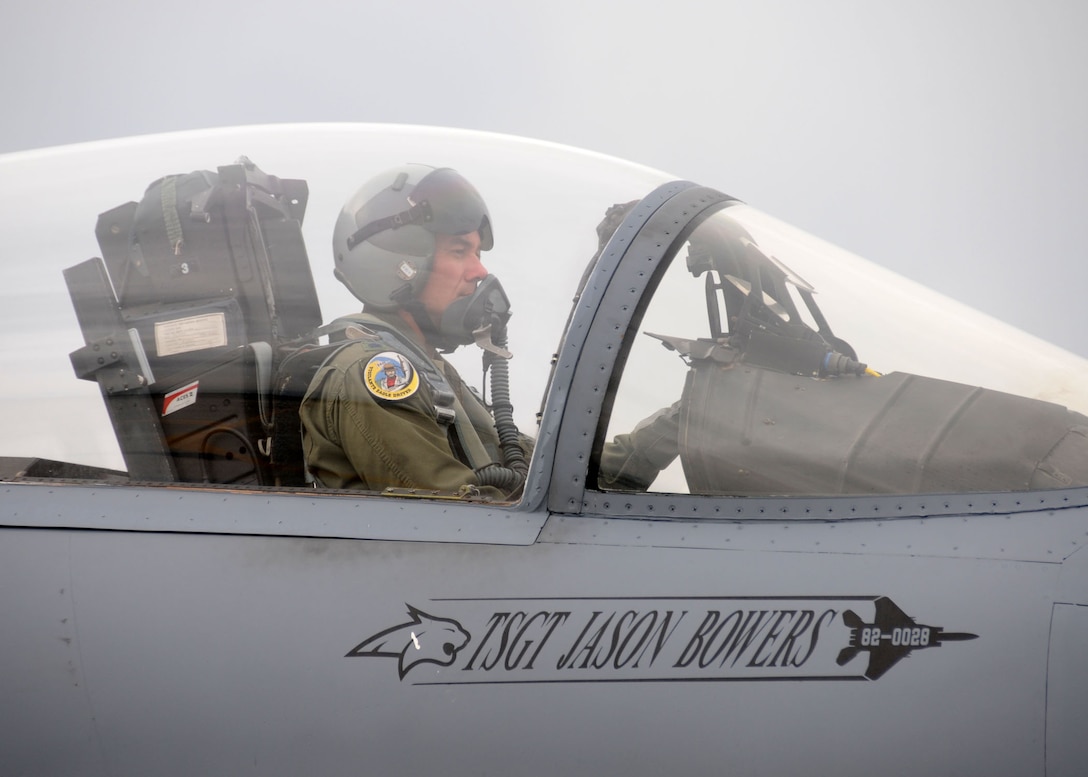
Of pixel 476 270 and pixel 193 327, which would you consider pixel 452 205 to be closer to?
pixel 476 270

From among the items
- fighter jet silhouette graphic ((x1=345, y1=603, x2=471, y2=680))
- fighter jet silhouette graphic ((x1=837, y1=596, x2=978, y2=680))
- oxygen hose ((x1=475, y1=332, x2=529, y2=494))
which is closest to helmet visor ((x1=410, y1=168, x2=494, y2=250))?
oxygen hose ((x1=475, y1=332, x2=529, y2=494))

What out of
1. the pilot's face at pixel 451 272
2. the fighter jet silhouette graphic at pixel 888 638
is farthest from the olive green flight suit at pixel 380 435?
the fighter jet silhouette graphic at pixel 888 638

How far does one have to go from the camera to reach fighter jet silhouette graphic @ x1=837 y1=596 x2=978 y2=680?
171 cm

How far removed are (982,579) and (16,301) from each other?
7.15 feet

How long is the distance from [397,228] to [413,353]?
0.41 meters

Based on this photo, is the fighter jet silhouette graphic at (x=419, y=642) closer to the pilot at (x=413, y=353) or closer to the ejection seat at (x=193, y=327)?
the pilot at (x=413, y=353)

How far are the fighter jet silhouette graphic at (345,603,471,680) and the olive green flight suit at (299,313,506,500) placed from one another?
0.31 m

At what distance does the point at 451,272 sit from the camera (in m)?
2.45

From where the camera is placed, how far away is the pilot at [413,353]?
2096 millimetres

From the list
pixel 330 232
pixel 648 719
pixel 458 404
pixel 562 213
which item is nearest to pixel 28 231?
pixel 330 232

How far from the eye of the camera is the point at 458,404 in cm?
228

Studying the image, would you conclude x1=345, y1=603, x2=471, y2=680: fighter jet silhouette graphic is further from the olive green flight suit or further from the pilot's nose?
the pilot's nose

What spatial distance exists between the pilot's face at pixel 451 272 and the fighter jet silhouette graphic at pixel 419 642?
855mm

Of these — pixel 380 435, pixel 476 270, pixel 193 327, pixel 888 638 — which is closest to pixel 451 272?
pixel 476 270
